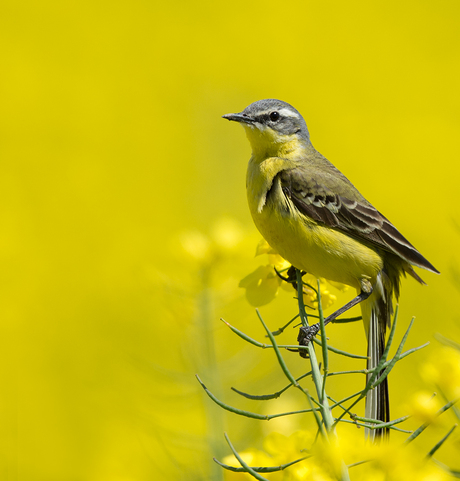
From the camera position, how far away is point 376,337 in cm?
322

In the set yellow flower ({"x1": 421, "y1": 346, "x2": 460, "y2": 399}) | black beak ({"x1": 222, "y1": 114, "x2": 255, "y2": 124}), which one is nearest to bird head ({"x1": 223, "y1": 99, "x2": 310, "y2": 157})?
black beak ({"x1": 222, "y1": 114, "x2": 255, "y2": 124})

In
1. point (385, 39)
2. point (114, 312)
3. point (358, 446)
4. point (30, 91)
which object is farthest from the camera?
point (385, 39)

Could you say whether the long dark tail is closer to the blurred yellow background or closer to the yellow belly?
the yellow belly

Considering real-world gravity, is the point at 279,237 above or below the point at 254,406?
above

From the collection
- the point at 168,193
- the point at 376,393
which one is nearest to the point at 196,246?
the point at 376,393

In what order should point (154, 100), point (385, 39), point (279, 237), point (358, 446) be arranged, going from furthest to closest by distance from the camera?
point (385, 39) < point (154, 100) < point (279, 237) < point (358, 446)

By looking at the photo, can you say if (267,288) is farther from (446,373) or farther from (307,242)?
(446,373)

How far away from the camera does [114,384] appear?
194 inches

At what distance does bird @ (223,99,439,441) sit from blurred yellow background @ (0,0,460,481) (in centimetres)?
26

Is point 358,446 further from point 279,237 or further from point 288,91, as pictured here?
point 288,91

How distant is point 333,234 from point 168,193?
6.02 m

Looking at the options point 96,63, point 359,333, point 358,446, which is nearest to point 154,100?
point 96,63

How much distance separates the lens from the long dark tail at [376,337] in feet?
9.22

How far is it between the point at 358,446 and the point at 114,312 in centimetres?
509
